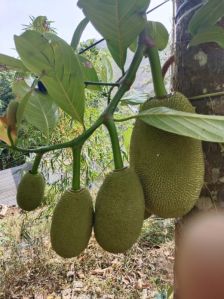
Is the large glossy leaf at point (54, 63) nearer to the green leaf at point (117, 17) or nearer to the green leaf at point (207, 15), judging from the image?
the green leaf at point (117, 17)

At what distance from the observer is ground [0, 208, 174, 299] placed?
78.2 inches

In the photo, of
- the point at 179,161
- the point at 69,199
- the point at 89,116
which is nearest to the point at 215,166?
the point at 179,161

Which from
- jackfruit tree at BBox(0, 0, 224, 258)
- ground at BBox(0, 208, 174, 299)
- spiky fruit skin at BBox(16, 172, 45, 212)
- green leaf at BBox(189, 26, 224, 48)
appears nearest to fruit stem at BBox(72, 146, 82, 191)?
jackfruit tree at BBox(0, 0, 224, 258)

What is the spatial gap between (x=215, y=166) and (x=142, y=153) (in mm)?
109

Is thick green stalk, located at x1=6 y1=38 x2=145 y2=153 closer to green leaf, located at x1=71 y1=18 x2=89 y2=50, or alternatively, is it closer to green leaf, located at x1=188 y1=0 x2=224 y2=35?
green leaf, located at x1=188 y1=0 x2=224 y2=35

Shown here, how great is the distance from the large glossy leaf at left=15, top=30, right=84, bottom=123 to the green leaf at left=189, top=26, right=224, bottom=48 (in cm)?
16

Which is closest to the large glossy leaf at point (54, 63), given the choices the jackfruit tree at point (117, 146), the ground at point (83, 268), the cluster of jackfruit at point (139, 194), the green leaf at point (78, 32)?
the jackfruit tree at point (117, 146)

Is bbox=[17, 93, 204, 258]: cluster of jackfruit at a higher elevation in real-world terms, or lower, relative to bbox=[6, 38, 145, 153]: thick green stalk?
lower

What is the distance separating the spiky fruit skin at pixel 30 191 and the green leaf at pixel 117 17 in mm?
256

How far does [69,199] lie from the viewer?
0.48m

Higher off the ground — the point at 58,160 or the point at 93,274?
the point at 58,160

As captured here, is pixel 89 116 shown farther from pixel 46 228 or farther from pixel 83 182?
pixel 46 228

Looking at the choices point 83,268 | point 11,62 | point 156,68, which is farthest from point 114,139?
point 83,268

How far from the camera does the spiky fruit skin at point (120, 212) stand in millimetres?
428
